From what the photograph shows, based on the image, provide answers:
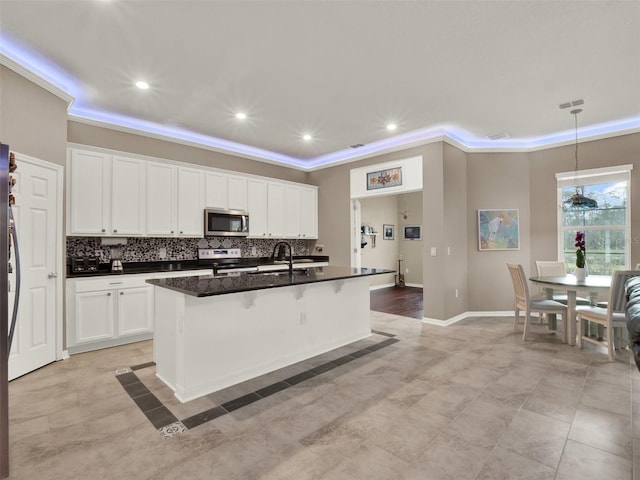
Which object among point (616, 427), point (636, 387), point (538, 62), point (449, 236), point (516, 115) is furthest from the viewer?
point (449, 236)

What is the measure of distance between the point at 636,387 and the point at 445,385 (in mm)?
1600

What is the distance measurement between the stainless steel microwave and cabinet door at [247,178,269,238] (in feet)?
0.74

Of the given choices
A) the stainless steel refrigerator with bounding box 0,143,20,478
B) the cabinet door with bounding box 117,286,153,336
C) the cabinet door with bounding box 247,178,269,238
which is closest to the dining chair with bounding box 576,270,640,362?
the cabinet door with bounding box 247,178,269,238

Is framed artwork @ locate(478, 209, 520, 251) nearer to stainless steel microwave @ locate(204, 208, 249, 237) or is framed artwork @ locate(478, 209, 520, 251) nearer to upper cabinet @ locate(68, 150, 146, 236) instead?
stainless steel microwave @ locate(204, 208, 249, 237)

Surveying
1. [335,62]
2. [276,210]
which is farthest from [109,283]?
[335,62]

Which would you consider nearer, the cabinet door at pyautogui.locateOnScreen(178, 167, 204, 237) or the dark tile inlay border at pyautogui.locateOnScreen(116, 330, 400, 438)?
the dark tile inlay border at pyautogui.locateOnScreen(116, 330, 400, 438)

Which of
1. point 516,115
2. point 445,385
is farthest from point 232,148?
point 445,385

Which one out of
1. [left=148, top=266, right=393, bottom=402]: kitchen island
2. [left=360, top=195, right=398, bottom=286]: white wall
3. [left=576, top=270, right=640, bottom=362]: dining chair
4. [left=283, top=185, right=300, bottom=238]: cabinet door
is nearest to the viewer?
[left=148, top=266, right=393, bottom=402]: kitchen island

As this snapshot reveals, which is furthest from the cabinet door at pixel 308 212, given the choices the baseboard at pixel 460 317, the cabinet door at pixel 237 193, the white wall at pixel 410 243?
the white wall at pixel 410 243

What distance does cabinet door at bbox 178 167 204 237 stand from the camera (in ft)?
15.5

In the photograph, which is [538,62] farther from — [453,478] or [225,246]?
[225,246]

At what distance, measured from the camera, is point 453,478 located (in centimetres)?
171

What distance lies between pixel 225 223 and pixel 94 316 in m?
2.15

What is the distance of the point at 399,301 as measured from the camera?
6781mm
